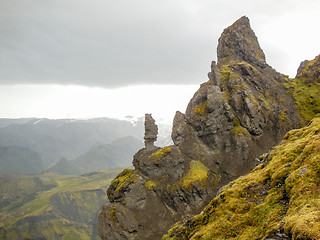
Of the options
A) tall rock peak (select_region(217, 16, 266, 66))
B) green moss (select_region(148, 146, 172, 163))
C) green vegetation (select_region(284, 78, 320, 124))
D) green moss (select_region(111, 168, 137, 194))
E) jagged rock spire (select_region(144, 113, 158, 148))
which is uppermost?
tall rock peak (select_region(217, 16, 266, 66))

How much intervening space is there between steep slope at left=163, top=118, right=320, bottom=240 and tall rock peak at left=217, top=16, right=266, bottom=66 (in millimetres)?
129863

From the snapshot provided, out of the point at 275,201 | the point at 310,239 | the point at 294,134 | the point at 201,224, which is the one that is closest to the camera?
the point at 310,239

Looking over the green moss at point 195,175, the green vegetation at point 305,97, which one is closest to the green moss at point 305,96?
the green vegetation at point 305,97

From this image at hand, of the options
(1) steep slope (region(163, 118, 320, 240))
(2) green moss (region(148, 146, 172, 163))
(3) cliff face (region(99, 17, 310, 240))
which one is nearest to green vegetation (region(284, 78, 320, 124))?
(3) cliff face (region(99, 17, 310, 240))

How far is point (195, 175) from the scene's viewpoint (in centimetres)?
10231

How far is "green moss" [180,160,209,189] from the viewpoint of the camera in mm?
99250

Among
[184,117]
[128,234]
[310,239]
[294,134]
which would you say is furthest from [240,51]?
[310,239]

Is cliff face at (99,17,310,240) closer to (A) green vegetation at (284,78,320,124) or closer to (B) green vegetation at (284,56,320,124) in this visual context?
Result: (A) green vegetation at (284,78,320,124)

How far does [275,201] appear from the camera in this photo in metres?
28.6

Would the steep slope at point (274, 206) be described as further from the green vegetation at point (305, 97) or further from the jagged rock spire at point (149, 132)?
the green vegetation at point (305, 97)

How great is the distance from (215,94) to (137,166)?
2280 inches

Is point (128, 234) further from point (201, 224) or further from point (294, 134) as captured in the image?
point (294, 134)

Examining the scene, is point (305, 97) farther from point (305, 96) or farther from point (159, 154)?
point (159, 154)

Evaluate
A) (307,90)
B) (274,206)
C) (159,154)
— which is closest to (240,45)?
(307,90)
